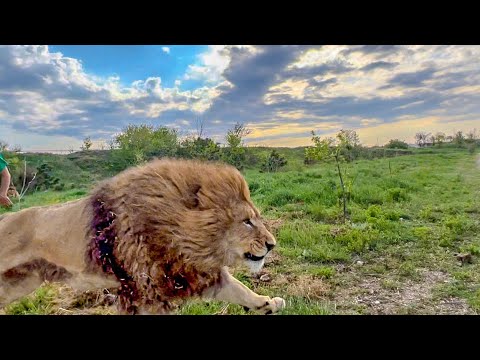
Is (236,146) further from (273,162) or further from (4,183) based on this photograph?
(4,183)

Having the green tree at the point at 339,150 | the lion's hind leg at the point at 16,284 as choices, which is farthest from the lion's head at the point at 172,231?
the green tree at the point at 339,150

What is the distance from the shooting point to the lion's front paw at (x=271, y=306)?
6.58ft

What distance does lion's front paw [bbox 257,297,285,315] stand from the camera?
79.0 inches

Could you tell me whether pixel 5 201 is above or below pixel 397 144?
below

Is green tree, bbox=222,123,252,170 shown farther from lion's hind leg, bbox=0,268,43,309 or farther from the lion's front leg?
lion's hind leg, bbox=0,268,43,309

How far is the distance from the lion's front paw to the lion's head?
0.73 ft

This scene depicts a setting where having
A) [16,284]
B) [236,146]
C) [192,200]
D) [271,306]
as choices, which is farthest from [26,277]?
[236,146]

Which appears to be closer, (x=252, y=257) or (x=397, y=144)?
(x=252, y=257)

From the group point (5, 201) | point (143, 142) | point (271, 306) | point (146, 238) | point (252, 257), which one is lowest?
point (271, 306)

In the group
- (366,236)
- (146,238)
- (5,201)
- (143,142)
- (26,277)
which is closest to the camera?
(146,238)

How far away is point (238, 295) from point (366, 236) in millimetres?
878

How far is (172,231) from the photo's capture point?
1837mm

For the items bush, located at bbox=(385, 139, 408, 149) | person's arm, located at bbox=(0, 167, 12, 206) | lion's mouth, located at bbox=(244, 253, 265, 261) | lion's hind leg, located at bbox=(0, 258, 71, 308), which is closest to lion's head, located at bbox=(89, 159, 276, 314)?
lion's mouth, located at bbox=(244, 253, 265, 261)
